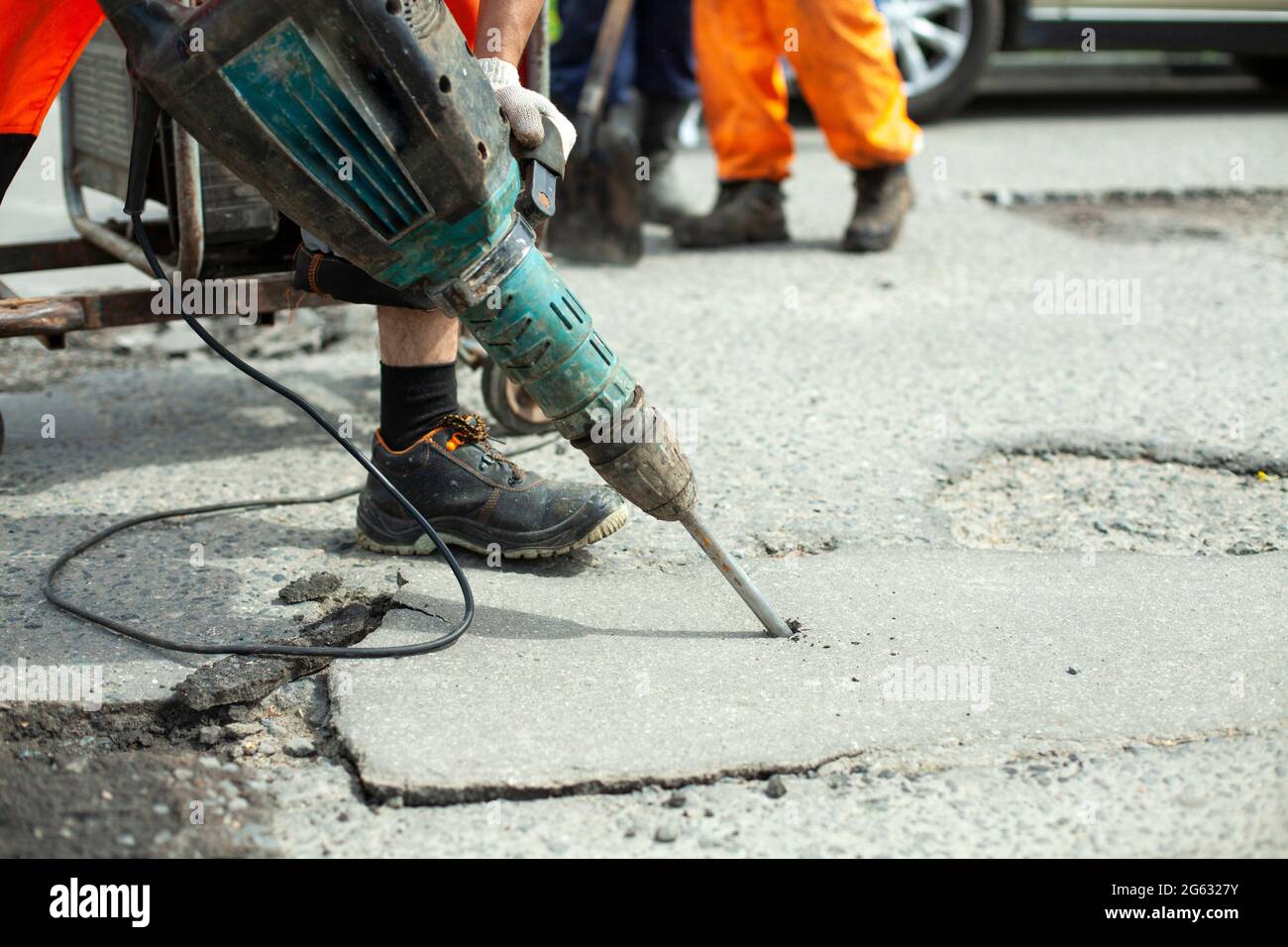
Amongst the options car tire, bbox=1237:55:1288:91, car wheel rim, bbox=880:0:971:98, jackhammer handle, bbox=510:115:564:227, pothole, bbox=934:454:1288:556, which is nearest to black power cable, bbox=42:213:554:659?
jackhammer handle, bbox=510:115:564:227

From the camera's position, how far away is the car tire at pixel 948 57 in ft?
20.1

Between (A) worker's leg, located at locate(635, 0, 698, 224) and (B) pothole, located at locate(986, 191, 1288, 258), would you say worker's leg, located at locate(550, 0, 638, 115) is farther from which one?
(B) pothole, located at locate(986, 191, 1288, 258)

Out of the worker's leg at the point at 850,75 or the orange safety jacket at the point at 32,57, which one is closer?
the orange safety jacket at the point at 32,57

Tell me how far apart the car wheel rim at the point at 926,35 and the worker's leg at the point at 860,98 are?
6.71ft

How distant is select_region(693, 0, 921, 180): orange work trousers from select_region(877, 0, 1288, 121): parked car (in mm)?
2040

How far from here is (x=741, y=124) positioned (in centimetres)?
441

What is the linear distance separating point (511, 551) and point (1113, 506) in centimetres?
112

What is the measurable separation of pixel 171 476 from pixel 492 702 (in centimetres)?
Result: 114

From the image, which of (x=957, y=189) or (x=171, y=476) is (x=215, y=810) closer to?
(x=171, y=476)

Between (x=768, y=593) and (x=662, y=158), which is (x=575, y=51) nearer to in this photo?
(x=662, y=158)

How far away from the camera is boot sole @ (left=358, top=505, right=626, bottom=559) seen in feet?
7.19

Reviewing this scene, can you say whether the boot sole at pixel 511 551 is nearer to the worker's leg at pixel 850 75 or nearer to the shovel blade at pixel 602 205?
the shovel blade at pixel 602 205

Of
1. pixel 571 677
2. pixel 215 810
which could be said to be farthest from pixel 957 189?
pixel 215 810

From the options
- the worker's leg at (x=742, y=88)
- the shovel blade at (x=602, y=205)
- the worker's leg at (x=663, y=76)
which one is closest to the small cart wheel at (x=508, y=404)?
the shovel blade at (x=602, y=205)
